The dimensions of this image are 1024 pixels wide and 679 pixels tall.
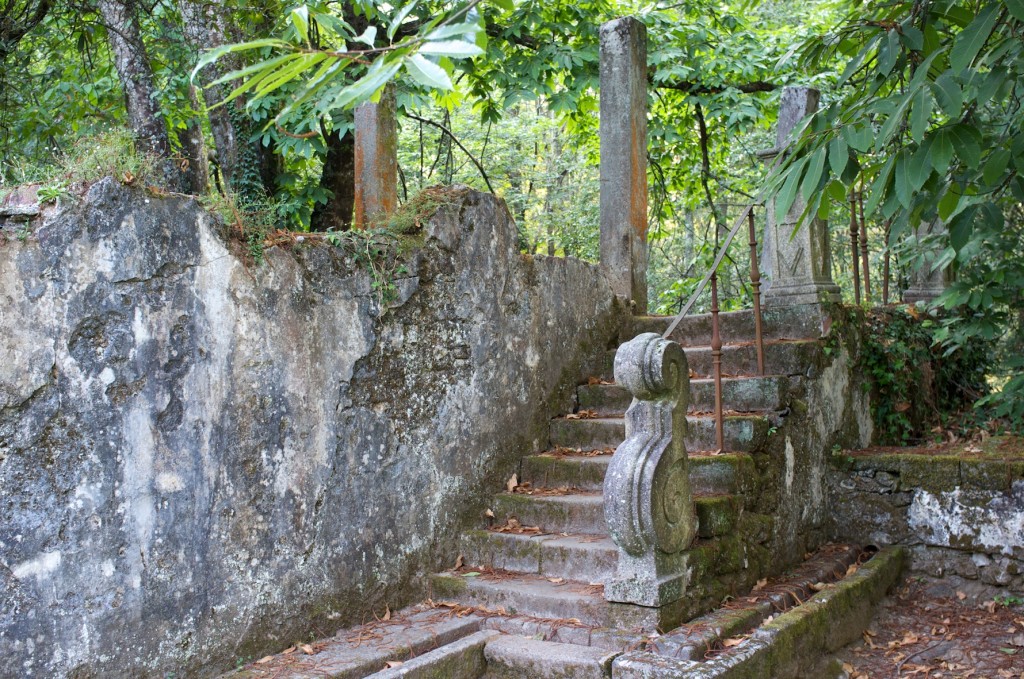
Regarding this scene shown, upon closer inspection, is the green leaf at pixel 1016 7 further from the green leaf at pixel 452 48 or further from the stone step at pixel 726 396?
the stone step at pixel 726 396

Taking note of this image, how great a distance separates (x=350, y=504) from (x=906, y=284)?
620 centimetres

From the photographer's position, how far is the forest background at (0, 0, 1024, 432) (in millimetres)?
3168

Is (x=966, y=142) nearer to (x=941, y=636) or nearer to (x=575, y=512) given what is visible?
(x=575, y=512)

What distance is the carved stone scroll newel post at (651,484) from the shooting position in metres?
4.32

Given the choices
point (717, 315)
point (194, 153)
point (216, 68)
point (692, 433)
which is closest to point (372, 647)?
Answer: point (692, 433)

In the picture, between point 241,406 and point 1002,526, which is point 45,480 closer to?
point 241,406

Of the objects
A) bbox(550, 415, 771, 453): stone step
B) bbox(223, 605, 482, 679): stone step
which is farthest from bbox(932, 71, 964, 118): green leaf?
bbox(223, 605, 482, 679): stone step

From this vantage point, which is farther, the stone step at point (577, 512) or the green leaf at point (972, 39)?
the stone step at point (577, 512)

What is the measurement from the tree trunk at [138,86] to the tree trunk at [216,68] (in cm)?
44

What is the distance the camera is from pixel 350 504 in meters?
4.59

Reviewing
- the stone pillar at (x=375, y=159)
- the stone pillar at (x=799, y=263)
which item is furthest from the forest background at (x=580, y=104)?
the stone pillar at (x=799, y=263)

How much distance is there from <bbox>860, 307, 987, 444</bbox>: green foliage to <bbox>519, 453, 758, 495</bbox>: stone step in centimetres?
207

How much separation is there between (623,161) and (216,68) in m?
3.36

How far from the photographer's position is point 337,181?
7.54 meters
